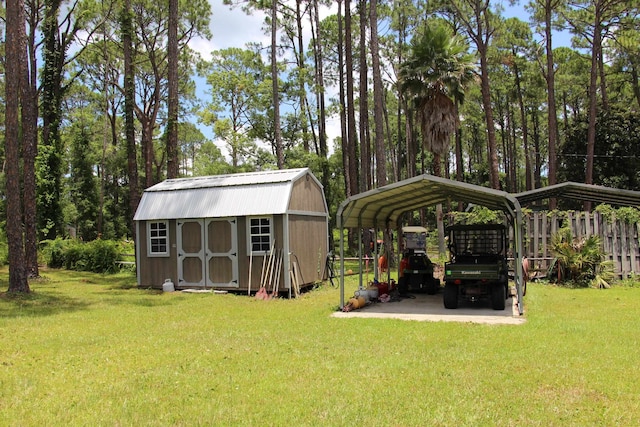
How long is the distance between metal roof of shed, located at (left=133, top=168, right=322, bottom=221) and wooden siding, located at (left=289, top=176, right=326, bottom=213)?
28cm

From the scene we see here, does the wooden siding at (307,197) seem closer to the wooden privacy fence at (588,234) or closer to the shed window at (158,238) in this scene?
the shed window at (158,238)

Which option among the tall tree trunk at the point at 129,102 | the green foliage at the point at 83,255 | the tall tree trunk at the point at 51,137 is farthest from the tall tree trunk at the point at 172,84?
the tall tree trunk at the point at 51,137

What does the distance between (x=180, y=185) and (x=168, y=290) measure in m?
3.38

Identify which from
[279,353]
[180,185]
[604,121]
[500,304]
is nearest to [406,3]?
[604,121]

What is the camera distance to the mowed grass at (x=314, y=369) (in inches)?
174

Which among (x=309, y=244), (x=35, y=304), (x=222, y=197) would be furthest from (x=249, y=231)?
(x=35, y=304)

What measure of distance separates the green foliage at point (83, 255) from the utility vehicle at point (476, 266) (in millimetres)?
14060

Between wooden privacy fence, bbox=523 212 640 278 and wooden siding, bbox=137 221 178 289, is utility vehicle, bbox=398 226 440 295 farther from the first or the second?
wooden siding, bbox=137 221 178 289

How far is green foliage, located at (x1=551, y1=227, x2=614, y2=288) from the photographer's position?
1365 centimetres

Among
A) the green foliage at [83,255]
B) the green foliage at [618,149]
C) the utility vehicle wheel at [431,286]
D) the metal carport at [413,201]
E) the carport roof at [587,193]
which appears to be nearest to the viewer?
the metal carport at [413,201]

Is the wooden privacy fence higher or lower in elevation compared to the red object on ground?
higher

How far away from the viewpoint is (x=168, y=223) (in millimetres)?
14477

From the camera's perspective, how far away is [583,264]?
45.0ft

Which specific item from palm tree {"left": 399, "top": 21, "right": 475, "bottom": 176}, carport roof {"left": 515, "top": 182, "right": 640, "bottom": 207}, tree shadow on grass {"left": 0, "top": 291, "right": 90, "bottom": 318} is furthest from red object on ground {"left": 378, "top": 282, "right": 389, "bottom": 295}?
palm tree {"left": 399, "top": 21, "right": 475, "bottom": 176}
